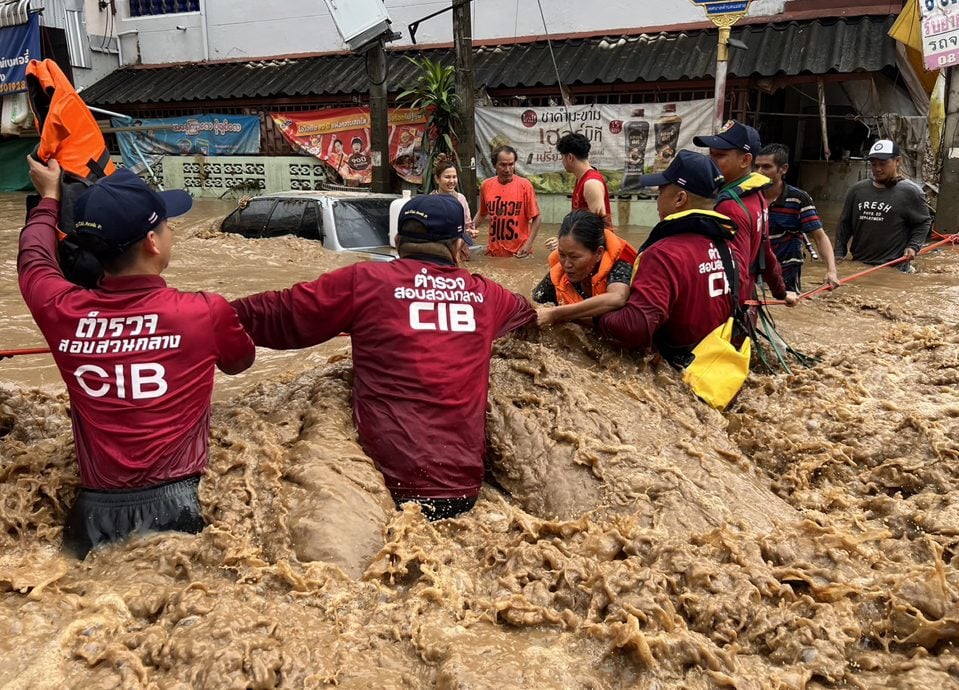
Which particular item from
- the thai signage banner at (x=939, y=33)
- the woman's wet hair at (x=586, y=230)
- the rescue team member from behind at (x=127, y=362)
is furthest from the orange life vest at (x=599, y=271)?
the thai signage banner at (x=939, y=33)

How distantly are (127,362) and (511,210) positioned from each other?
5.93 m

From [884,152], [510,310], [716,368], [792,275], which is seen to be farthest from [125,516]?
[884,152]

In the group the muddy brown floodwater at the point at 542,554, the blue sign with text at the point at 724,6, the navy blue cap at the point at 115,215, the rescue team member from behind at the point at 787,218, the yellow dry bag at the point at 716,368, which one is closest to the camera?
the muddy brown floodwater at the point at 542,554

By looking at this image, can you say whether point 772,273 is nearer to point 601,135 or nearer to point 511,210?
point 511,210

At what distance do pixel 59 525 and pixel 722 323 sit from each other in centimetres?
315

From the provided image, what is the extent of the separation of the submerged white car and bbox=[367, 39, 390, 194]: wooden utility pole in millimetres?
2439

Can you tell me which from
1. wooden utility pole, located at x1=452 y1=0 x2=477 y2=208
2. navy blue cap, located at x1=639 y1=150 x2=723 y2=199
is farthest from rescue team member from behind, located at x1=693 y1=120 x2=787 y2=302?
wooden utility pole, located at x1=452 y1=0 x2=477 y2=208

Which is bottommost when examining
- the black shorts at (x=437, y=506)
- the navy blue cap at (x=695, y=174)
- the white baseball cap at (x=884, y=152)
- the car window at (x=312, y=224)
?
the black shorts at (x=437, y=506)

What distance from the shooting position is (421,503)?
2.94 meters

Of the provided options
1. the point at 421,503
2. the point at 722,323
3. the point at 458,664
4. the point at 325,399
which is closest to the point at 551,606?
the point at 458,664

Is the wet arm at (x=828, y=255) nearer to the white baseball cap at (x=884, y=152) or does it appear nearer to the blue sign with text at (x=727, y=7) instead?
the white baseball cap at (x=884, y=152)

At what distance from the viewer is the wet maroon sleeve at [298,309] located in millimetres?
2967

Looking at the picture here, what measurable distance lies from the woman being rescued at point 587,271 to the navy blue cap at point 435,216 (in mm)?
805

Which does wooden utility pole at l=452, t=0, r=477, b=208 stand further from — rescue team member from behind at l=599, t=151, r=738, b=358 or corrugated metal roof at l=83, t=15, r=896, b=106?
rescue team member from behind at l=599, t=151, r=738, b=358
